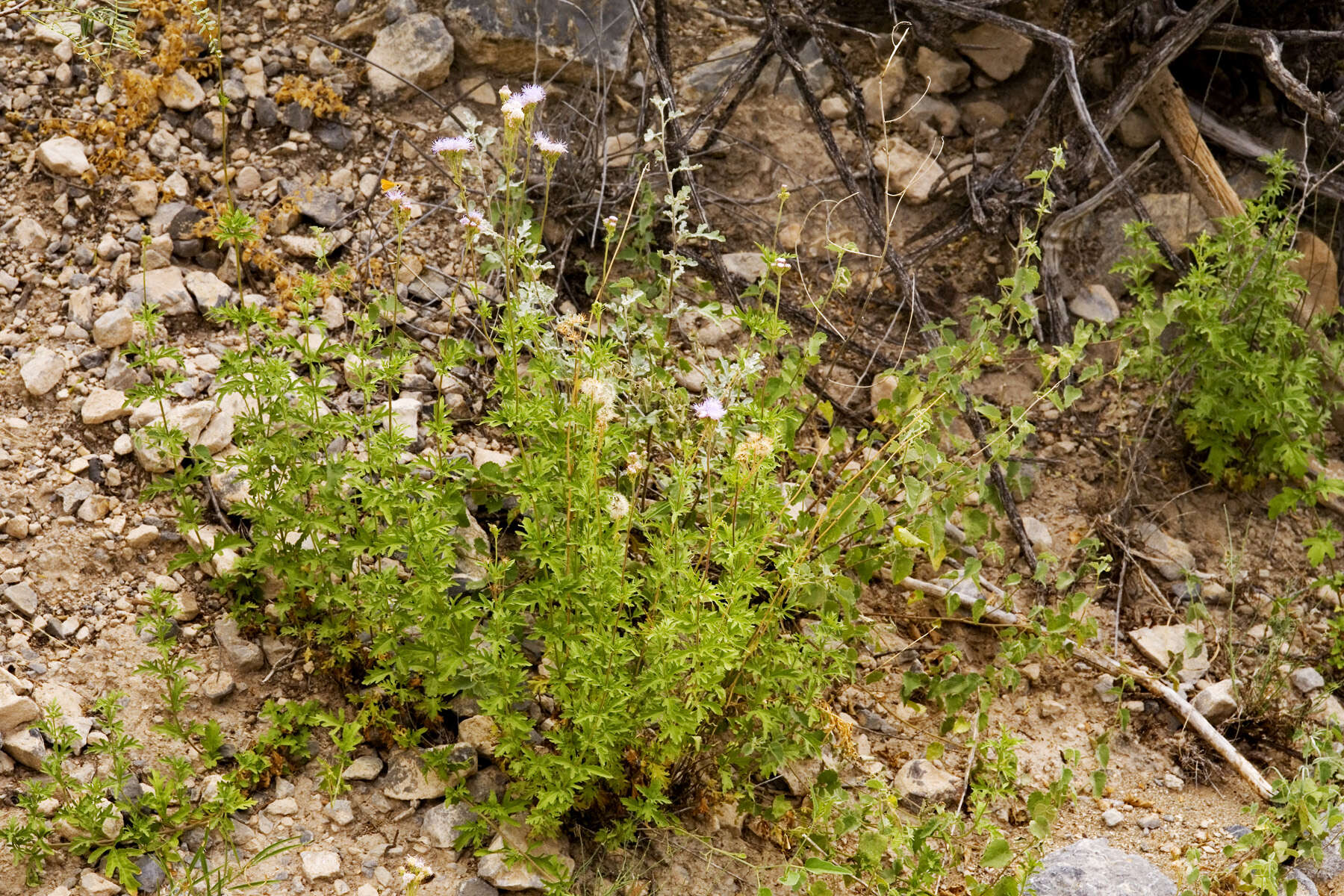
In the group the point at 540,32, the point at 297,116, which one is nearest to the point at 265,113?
the point at 297,116

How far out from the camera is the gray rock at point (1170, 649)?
13.4ft

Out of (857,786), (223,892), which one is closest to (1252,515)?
(857,786)

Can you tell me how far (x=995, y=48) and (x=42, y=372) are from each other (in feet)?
13.2

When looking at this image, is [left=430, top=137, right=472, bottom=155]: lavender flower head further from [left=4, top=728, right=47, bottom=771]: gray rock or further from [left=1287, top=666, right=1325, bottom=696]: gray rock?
[left=1287, top=666, right=1325, bottom=696]: gray rock

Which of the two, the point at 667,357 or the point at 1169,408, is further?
the point at 1169,408

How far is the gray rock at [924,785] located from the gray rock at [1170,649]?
0.97 m

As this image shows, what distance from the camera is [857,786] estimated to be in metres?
3.53

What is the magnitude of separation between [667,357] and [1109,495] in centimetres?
183

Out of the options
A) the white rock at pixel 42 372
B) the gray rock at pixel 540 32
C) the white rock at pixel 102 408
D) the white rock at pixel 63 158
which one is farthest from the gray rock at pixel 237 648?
the gray rock at pixel 540 32

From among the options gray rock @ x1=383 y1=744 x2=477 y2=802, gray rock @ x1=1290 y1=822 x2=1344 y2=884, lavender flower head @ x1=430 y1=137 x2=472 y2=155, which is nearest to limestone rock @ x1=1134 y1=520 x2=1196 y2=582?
gray rock @ x1=1290 y1=822 x2=1344 y2=884

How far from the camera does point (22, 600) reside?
3.27 m

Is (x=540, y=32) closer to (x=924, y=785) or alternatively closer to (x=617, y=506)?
(x=617, y=506)

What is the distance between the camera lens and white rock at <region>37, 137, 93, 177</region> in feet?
13.8

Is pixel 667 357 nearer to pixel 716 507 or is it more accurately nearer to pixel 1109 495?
pixel 716 507
